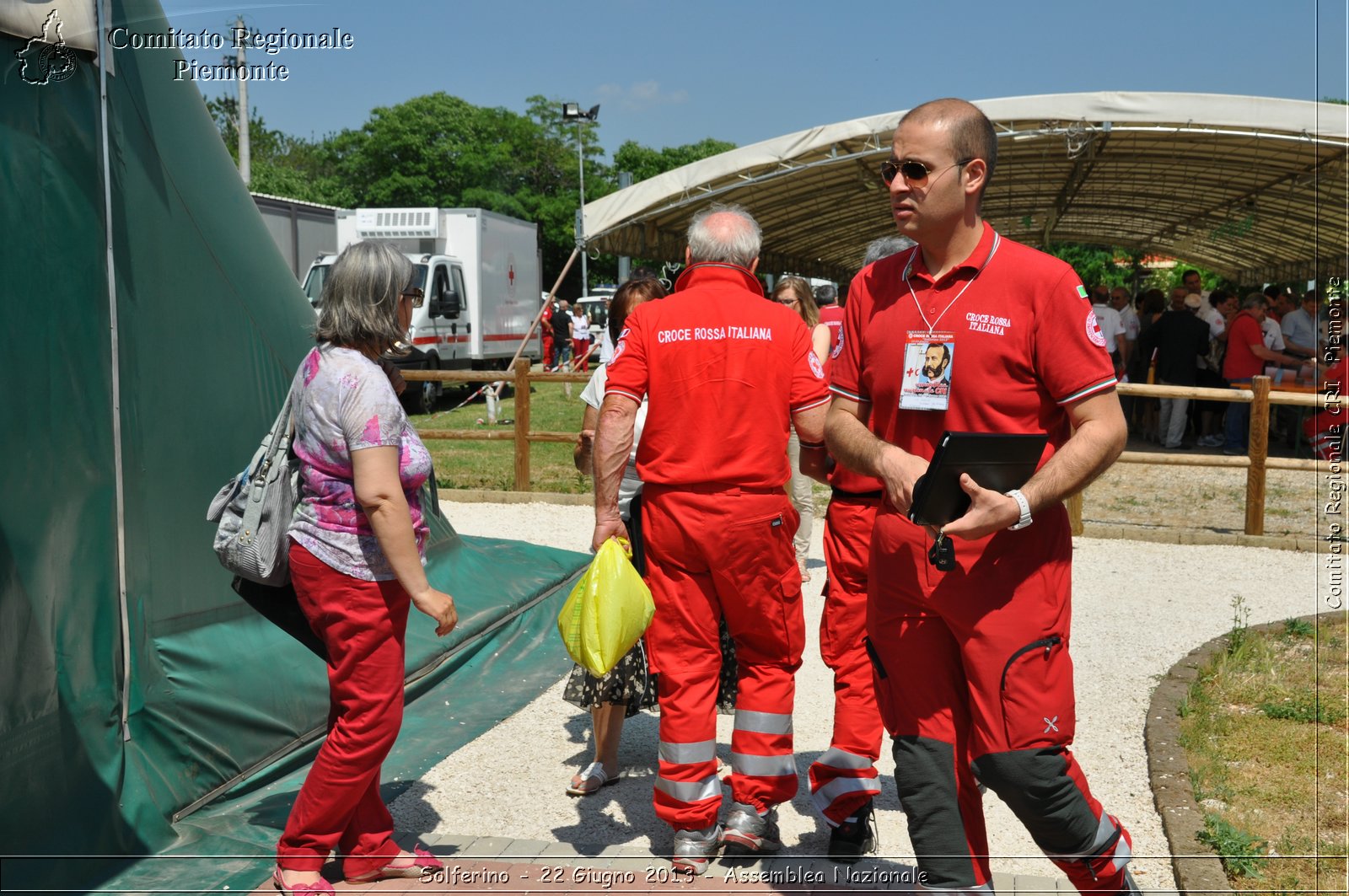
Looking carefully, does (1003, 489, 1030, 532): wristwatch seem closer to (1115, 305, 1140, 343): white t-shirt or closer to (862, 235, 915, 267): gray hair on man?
(862, 235, 915, 267): gray hair on man

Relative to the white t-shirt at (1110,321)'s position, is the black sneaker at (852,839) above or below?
below

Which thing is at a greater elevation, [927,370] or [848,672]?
[927,370]

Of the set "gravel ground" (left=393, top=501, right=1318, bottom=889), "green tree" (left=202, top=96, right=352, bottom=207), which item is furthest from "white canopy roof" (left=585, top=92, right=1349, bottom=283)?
"green tree" (left=202, top=96, right=352, bottom=207)

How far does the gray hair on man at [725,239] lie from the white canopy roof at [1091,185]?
498cm

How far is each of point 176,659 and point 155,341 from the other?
1162 mm

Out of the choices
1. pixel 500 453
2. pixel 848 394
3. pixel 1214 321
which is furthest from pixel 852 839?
pixel 1214 321

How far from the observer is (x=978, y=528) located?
2.52 meters

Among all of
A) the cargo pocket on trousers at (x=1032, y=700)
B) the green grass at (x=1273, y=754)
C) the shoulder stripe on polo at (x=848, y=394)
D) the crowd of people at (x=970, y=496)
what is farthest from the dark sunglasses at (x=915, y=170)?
the green grass at (x=1273, y=754)

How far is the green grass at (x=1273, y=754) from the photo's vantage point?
3.78 metres

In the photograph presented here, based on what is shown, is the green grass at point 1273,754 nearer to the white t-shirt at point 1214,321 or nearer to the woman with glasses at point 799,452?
the woman with glasses at point 799,452

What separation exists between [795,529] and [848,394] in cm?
82

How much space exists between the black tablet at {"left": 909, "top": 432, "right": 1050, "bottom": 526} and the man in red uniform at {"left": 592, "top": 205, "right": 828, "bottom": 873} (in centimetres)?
117

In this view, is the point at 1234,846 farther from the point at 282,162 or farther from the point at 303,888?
the point at 282,162

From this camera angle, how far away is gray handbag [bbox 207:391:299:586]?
10.9 ft
